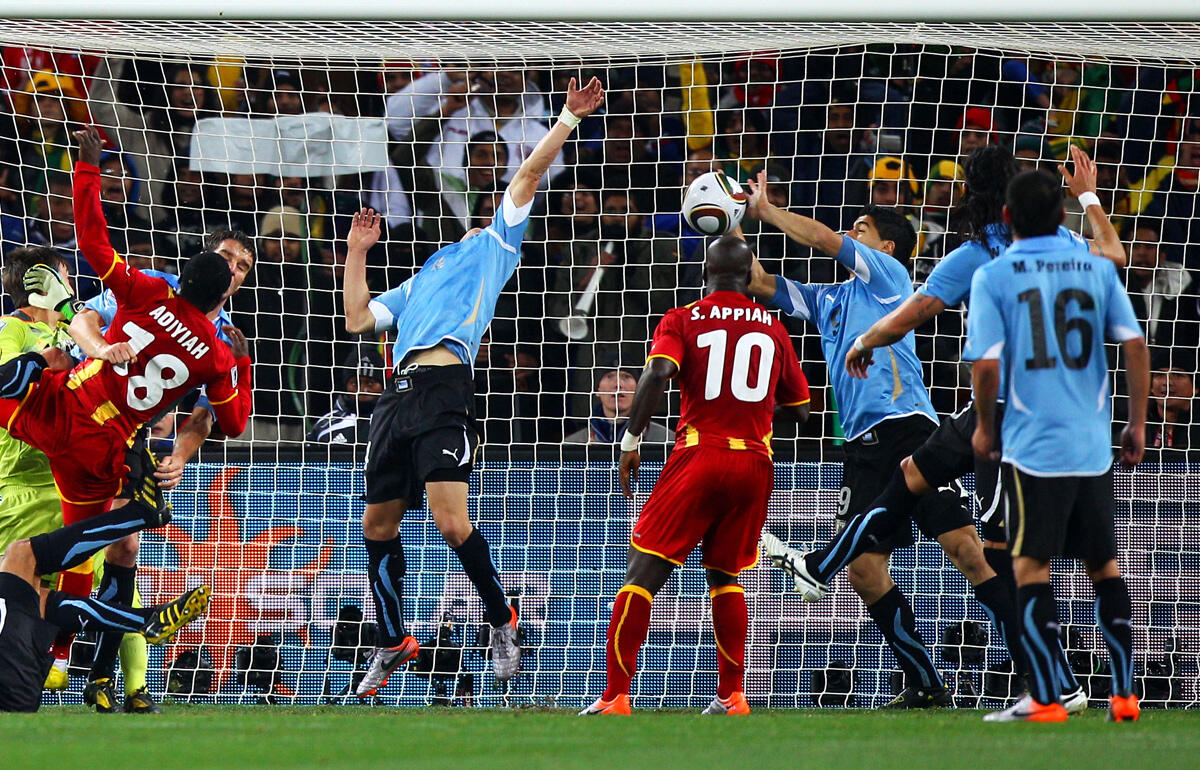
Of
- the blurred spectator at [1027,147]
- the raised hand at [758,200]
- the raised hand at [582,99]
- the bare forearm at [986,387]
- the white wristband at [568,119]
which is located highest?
the blurred spectator at [1027,147]

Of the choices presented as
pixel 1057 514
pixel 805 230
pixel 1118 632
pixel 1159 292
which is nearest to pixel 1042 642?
pixel 1118 632

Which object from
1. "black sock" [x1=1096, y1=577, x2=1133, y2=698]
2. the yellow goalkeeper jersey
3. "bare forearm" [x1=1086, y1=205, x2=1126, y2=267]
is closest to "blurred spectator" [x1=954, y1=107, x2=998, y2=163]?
"bare forearm" [x1=1086, y1=205, x2=1126, y2=267]

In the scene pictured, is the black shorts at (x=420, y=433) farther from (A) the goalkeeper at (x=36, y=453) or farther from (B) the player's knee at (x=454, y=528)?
(A) the goalkeeper at (x=36, y=453)

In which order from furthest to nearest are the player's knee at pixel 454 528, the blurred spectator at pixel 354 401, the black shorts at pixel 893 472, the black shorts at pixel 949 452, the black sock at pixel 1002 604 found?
the blurred spectator at pixel 354 401, the black shorts at pixel 893 472, the player's knee at pixel 454 528, the black sock at pixel 1002 604, the black shorts at pixel 949 452

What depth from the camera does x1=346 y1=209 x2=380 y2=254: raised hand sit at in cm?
689

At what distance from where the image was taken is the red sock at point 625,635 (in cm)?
583

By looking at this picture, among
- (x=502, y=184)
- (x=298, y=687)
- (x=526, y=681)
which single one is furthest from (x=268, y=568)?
(x=502, y=184)

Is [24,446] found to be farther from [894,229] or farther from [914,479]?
[894,229]

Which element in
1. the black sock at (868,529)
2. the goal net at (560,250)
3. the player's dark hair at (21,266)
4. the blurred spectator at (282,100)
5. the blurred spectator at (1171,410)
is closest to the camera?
the black sock at (868,529)

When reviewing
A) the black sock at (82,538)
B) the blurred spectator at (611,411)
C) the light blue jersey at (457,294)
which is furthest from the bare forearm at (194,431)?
the blurred spectator at (611,411)

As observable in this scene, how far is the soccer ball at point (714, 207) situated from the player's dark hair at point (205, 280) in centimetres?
210

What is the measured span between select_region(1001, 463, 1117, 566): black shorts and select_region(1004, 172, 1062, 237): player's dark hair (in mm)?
777

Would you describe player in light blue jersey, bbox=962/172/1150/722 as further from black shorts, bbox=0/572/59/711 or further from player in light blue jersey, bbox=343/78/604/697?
black shorts, bbox=0/572/59/711

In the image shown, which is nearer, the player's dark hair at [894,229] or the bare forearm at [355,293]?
the bare forearm at [355,293]
